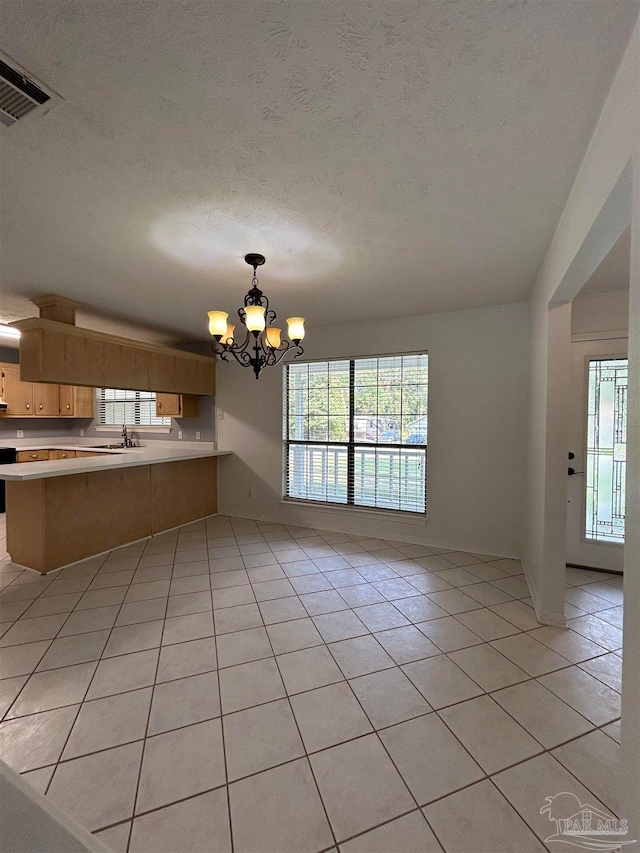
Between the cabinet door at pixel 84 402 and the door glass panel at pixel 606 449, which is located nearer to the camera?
the door glass panel at pixel 606 449

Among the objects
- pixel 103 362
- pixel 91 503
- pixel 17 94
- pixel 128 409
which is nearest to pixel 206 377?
pixel 103 362

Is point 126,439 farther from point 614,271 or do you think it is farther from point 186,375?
point 614,271

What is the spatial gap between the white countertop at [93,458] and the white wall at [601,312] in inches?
172

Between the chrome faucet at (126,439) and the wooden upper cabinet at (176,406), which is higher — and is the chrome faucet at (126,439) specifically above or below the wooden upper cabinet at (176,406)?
below

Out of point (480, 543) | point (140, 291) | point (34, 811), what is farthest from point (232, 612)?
point (140, 291)

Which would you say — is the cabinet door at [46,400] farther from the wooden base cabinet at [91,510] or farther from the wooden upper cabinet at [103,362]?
the wooden base cabinet at [91,510]

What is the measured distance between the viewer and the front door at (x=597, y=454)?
331 centimetres

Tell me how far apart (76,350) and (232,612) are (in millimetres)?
2910

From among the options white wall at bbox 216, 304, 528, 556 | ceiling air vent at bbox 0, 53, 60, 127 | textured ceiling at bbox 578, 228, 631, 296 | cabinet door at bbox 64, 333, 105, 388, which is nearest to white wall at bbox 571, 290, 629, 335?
textured ceiling at bbox 578, 228, 631, 296

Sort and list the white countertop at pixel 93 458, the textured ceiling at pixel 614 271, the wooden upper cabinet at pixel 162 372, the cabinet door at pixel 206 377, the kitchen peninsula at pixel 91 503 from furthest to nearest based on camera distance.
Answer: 1. the cabinet door at pixel 206 377
2. the wooden upper cabinet at pixel 162 372
3. the kitchen peninsula at pixel 91 503
4. the white countertop at pixel 93 458
5. the textured ceiling at pixel 614 271

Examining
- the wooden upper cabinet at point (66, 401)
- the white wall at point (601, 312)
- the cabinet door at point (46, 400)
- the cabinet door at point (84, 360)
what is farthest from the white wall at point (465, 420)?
the cabinet door at point (46, 400)

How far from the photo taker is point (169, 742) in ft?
5.08

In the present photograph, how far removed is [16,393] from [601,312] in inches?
310

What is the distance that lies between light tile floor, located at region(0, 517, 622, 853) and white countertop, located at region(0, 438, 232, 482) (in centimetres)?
95
